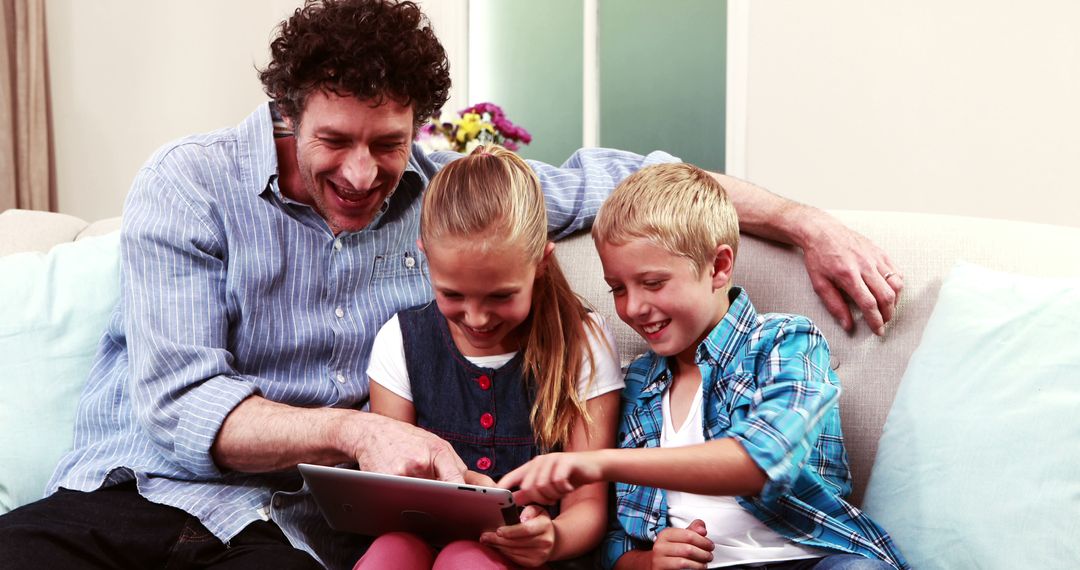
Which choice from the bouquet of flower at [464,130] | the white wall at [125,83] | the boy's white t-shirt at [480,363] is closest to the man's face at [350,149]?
the boy's white t-shirt at [480,363]

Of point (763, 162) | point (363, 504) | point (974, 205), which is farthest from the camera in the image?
point (763, 162)

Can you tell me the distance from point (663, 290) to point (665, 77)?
8.28 ft

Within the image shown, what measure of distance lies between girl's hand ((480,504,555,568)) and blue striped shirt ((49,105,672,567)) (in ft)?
1.21

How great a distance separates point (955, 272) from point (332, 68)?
1013 millimetres

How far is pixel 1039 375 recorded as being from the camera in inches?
50.5

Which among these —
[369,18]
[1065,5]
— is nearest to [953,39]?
[1065,5]

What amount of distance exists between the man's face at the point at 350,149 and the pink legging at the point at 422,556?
1.80ft

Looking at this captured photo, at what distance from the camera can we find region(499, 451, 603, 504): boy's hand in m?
1.12

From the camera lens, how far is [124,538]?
53.4 inches

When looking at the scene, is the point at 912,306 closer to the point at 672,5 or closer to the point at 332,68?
the point at 332,68

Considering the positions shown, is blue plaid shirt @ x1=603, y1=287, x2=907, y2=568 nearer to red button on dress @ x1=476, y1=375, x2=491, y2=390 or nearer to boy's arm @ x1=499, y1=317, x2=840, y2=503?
boy's arm @ x1=499, y1=317, x2=840, y2=503

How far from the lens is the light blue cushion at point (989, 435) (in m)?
1.21

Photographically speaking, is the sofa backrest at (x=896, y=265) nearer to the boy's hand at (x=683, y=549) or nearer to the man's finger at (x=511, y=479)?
the boy's hand at (x=683, y=549)

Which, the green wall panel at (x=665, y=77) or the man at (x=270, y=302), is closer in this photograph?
the man at (x=270, y=302)
